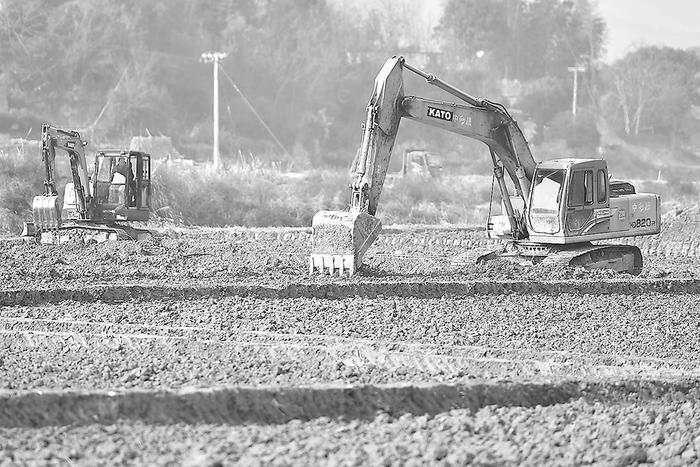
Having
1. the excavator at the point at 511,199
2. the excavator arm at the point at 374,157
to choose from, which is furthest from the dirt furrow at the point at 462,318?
the excavator at the point at 511,199

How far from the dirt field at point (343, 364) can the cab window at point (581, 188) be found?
1.01 metres

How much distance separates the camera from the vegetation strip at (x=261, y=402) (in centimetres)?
717

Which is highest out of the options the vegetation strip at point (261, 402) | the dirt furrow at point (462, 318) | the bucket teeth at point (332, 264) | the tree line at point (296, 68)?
the tree line at point (296, 68)

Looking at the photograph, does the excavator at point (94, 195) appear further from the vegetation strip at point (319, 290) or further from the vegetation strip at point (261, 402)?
the vegetation strip at point (261, 402)

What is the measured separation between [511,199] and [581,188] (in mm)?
1181

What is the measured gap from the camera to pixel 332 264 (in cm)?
1560

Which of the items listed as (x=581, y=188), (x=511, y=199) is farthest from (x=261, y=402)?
(x=511, y=199)

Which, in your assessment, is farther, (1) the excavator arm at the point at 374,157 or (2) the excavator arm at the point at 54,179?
(2) the excavator arm at the point at 54,179

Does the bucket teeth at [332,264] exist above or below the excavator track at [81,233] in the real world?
below

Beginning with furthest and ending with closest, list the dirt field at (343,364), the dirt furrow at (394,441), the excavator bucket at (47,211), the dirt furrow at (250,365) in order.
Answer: the excavator bucket at (47,211), the dirt furrow at (250,365), the dirt field at (343,364), the dirt furrow at (394,441)

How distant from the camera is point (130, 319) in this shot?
12125 mm

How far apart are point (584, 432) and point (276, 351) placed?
3.53 metres

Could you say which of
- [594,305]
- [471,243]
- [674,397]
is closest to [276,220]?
[471,243]

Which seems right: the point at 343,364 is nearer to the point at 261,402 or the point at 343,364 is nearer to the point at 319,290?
the point at 261,402
